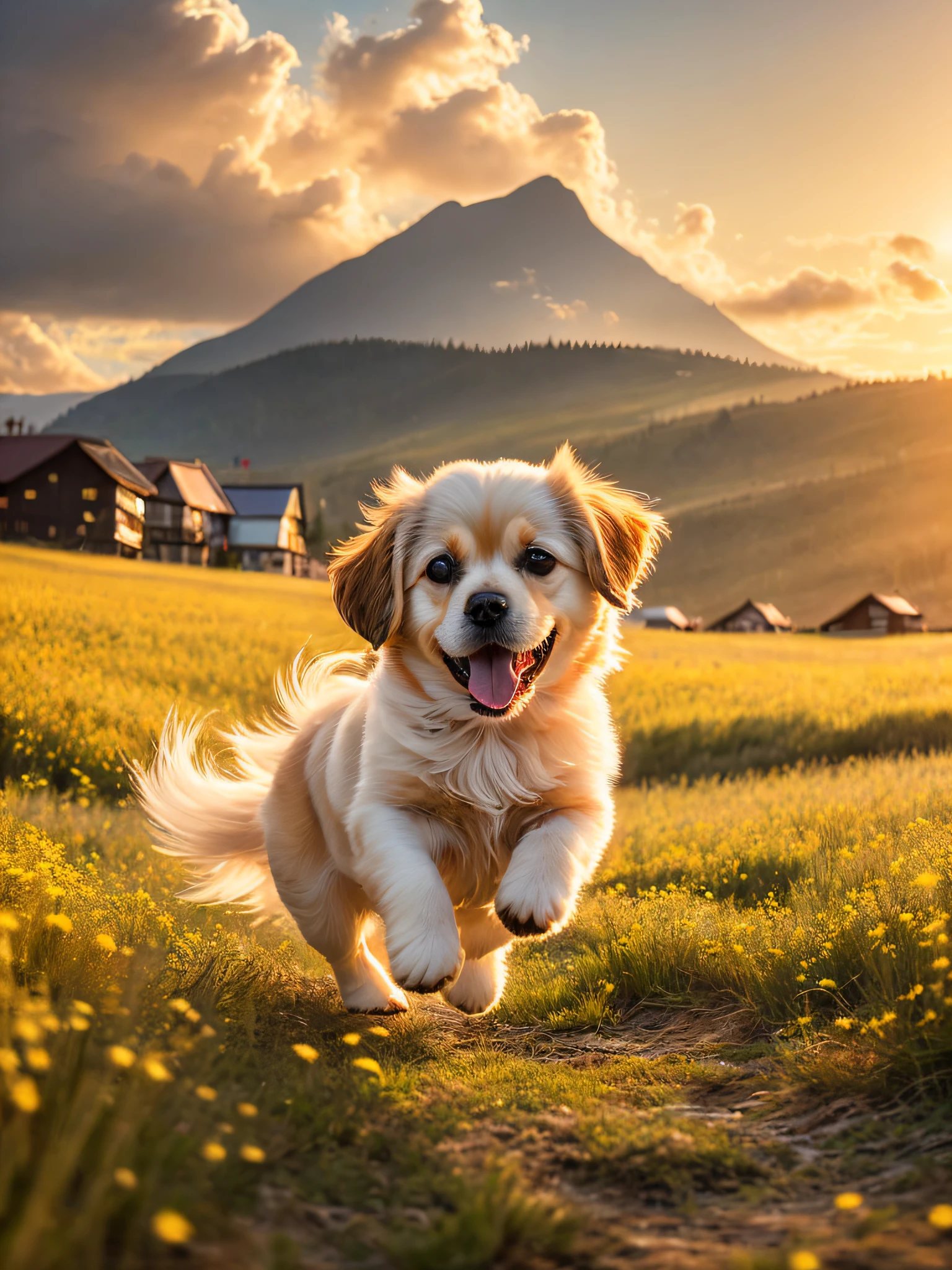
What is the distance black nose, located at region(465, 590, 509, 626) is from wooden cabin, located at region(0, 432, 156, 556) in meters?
60.4

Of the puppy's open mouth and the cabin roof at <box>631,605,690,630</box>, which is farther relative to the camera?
the cabin roof at <box>631,605,690,630</box>

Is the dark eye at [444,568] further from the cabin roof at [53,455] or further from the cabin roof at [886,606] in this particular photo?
the cabin roof at [886,606]

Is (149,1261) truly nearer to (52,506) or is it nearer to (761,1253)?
(761,1253)

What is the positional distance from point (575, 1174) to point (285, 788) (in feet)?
10.2

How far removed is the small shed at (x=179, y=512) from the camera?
70.8 metres

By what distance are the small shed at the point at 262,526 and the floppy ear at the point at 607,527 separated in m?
80.1

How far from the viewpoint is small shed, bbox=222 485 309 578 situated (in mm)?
84062

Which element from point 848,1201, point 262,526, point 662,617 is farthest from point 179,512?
point 848,1201

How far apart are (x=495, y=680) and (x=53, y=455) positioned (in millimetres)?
62765

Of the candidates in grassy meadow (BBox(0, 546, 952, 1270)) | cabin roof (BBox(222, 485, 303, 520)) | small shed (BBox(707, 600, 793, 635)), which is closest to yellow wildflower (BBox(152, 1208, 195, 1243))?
grassy meadow (BBox(0, 546, 952, 1270))

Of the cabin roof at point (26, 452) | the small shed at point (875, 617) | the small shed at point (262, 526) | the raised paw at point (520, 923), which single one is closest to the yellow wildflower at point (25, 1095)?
the raised paw at point (520, 923)

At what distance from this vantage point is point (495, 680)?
176 inches

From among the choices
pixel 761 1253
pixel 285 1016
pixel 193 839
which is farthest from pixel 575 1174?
pixel 193 839

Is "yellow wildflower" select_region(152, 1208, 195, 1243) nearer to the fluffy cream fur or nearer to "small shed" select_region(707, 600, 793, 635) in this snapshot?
the fluffy cream fur
